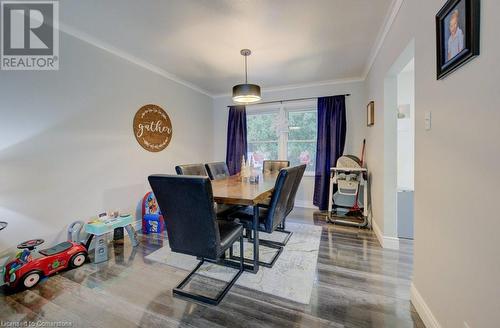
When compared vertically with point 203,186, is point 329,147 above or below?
above

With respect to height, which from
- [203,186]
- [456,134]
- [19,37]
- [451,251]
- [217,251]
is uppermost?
[19,37]

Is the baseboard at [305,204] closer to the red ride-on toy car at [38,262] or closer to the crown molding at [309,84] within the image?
the crown molding at [309,84]

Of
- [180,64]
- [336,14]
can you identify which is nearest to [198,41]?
[180,64]

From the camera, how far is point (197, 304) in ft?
5.41

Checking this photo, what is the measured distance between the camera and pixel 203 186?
136 cm

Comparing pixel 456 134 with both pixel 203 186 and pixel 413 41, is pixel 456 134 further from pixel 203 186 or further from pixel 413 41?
pixel 203 186

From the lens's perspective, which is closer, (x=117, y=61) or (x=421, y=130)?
(x=421, y=130)

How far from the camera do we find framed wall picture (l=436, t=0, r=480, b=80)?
950 mm

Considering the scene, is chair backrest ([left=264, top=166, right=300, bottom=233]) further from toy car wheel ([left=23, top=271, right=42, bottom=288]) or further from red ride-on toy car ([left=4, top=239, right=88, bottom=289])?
toy car wheel ([left=23, top=271, right=42, bottom=288])

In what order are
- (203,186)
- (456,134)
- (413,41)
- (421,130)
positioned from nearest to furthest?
(456,134), (203,186), (421,130), (413,41)

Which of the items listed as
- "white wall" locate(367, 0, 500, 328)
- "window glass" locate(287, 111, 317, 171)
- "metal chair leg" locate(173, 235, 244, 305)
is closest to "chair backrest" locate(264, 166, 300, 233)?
"metal chair leg" locate(173, 235, 244, 305)

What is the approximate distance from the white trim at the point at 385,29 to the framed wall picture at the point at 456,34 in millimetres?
937

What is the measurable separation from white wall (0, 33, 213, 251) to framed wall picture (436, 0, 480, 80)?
131 inches

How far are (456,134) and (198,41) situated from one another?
2.64m
